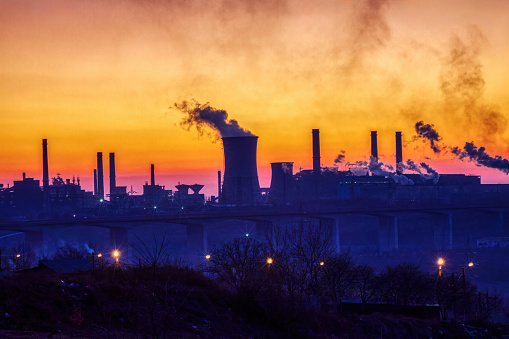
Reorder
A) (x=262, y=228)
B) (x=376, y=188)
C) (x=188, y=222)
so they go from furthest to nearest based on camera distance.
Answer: (x=376, y=188) → (x=262, y=228) → (x=188, y=222)

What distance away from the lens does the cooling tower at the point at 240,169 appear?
309 feet

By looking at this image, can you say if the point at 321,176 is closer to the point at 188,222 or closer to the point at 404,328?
the point at 188,222

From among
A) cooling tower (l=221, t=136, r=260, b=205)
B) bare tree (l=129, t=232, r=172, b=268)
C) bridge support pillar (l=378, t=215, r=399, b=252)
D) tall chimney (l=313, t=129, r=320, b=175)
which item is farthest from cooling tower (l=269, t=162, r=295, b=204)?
bridge support pillar (l=378, t=215, r=399, b=252)

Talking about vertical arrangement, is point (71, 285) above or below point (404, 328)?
above

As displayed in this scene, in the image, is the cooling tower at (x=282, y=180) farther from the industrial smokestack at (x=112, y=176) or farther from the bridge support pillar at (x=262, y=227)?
the bridge support pillar at (x=262, y=227)

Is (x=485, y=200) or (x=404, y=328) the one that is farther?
(x=485, y=200)

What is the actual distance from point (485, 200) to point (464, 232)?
12887 millimetres

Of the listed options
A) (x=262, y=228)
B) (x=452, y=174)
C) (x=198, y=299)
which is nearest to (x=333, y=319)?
(x=198, y=299)

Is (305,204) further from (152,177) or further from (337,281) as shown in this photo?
(337,281)

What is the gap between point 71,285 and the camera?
23188 mm

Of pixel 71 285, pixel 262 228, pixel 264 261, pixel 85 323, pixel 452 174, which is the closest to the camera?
pixel 85 323

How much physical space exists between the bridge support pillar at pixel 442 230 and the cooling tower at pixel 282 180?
2956cm

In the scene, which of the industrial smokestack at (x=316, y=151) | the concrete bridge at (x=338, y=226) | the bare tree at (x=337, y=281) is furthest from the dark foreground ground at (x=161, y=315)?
the industrial smokestack at (x=316, y=151)

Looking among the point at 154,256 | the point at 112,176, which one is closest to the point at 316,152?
the point at 112,176
